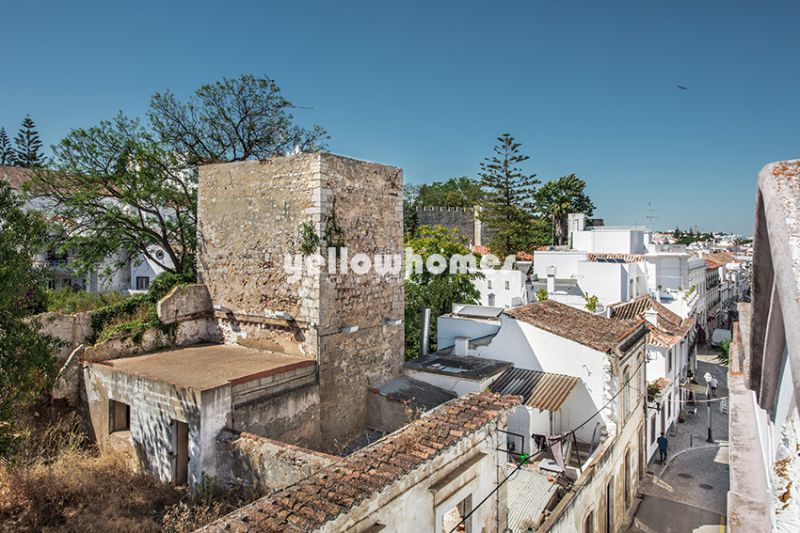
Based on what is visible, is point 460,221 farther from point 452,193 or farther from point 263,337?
point 263,337

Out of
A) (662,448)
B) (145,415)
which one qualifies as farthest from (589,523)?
(145,415)

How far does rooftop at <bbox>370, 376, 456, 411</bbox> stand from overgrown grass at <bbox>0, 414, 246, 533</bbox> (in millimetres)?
4151

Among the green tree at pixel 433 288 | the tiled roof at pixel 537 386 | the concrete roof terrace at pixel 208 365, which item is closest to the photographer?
the concrete roof terrace at pixel 208 365

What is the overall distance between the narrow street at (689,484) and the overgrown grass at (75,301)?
14129 mm

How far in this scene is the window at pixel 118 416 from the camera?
30.0 feet

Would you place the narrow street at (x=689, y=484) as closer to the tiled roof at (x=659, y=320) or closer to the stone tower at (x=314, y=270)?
the tiled roof at (x=659, y=320)

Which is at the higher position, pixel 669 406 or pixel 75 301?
pixel 75 301

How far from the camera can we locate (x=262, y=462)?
703cm

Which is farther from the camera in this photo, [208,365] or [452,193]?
[452,193]

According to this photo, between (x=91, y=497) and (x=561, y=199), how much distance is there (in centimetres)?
5043

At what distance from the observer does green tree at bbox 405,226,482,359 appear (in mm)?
16906

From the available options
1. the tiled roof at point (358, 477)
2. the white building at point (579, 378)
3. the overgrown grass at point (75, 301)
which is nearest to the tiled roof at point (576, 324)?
the white building at point (579, 378)

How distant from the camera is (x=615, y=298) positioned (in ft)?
83.6

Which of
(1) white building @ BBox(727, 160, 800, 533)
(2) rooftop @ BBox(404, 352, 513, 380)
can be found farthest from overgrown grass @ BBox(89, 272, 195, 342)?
(1) white building @ BBox(727, 160, 800, 533)
